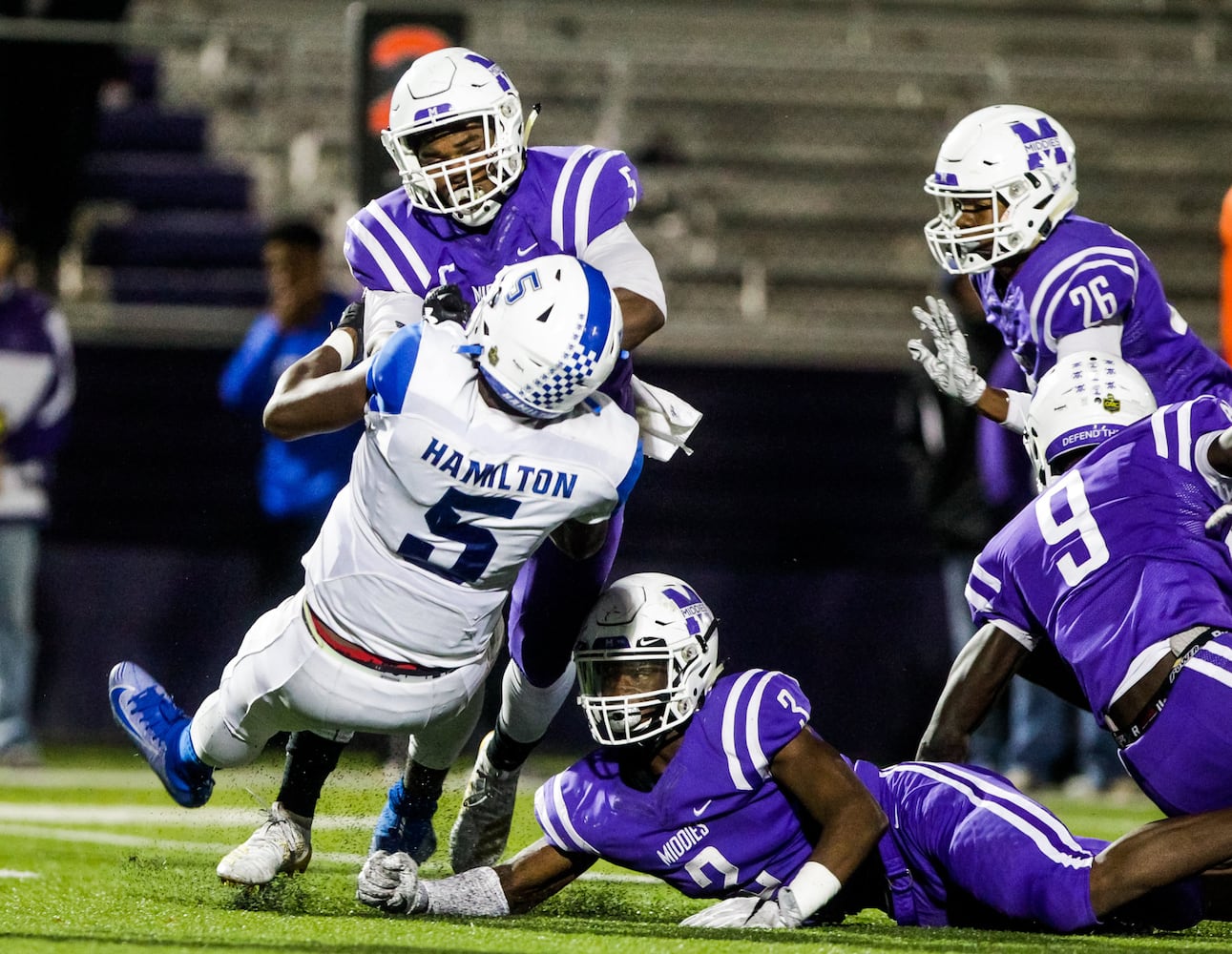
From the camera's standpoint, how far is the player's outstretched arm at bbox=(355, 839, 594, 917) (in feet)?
11.8

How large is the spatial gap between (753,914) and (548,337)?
1.21 meters

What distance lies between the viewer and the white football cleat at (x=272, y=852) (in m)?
3.77

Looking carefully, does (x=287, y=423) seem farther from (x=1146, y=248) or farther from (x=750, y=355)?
(x=1146, y=248)

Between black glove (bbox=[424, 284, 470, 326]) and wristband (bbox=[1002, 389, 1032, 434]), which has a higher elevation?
black glove (bbox=[424, 284, 470, 326])

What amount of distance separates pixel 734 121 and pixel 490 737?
7136mm

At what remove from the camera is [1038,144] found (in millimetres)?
4617

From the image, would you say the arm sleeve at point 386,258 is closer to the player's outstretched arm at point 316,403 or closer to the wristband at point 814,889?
the player's outstretched arm at point 316,403

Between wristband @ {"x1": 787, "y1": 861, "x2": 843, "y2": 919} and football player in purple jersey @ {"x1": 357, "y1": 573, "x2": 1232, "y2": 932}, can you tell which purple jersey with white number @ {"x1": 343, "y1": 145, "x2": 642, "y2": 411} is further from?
wristband @ {"x1": 787, "y1": 861, "x2": 843, "y2": 919}

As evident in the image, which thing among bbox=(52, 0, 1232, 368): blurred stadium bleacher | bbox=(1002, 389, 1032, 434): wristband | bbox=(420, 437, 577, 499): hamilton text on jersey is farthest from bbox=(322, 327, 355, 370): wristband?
bbox=(52, 0, 1232, 368): blurred stadium bleacher

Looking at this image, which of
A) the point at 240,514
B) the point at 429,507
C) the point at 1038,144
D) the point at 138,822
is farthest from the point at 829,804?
the point at 240,514

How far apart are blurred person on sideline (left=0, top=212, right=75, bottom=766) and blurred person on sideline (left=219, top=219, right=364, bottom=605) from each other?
80 centimetres

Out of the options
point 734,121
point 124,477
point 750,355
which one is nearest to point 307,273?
point 124,477

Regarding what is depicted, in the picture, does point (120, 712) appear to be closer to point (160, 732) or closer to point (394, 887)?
point (160, 732)

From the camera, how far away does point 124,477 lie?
26.7 ft
